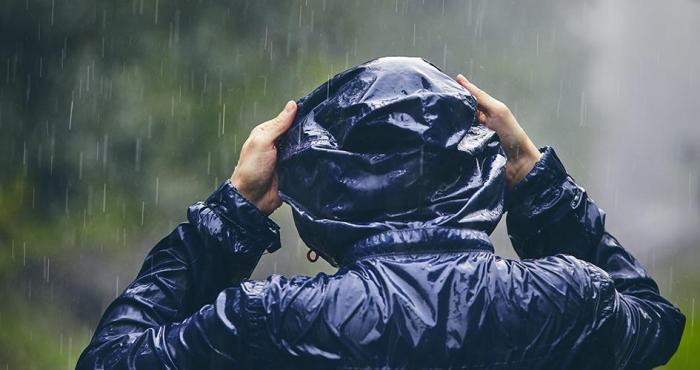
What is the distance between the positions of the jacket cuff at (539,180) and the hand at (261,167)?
1.56 ft

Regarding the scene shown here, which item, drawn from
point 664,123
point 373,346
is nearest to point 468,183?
point 373,346

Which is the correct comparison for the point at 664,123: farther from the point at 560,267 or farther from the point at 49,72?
the point at 560,267

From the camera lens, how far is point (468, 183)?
1.98 metres

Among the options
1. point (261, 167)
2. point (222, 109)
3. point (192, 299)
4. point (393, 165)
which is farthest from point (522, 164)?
point (222, 109)

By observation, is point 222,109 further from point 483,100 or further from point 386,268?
point 386,268

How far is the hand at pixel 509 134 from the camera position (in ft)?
7.43

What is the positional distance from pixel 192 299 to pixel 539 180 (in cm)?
72

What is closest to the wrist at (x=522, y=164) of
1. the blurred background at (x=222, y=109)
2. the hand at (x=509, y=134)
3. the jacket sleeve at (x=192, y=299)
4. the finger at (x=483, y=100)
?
the hand at (x=509, y=134)

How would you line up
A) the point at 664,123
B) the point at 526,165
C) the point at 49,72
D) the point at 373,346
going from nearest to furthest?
the point at 373,346
the point at 526,165
the point at 49,72
the point at 664,123

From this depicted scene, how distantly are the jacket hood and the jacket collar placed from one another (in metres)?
0.01

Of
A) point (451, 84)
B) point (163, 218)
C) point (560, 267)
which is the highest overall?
point (451, 84)

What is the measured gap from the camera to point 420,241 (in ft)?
6.26

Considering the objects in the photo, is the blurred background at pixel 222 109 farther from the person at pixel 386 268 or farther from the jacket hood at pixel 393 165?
the jacket hood at pixel 393 165

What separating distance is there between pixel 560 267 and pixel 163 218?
7.46 metres
